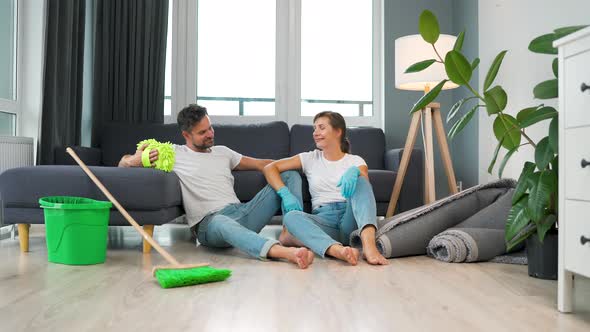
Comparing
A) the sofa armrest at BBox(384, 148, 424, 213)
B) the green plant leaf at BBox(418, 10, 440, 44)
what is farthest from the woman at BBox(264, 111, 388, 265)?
the sofa armrest at BBox(384, 148, 424, 213)

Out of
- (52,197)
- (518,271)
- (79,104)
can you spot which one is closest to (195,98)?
(79,104)

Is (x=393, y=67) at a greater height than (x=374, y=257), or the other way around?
(x=393, y=67)

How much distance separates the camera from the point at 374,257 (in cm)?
248

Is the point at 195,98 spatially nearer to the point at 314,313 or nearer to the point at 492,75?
the point at 492,75

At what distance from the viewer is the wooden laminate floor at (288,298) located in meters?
1.49

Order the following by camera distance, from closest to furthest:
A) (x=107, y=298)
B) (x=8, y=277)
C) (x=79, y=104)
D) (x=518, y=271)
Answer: (x=107, y=298) < (x=8, y=277) < (x=518, y=271) < (x=79, y=104)

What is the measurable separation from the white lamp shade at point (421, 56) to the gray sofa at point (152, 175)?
47 centimetres

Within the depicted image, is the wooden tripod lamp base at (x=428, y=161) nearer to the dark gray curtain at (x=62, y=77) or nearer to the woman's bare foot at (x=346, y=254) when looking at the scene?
the woman's bare foot at (x=346, y=254)

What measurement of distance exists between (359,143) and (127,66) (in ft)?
6.31

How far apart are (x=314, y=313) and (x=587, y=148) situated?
878mm

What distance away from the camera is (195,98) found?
15.5 feet

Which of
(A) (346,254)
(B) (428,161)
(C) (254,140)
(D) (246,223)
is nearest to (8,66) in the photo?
(C) (254,140)

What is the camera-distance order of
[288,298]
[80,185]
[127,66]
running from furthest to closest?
[127,66]
[80,185]
[288,298]

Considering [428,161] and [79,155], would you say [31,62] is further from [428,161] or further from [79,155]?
[428,161]
